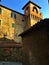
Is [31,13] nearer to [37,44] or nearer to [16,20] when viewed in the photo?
[16,20]

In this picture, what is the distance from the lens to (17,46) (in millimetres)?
26484


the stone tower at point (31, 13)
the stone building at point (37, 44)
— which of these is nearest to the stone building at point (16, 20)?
the stone tower at point (31, 13)

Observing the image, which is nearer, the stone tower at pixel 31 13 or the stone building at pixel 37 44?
the stone building at pixel 37 44

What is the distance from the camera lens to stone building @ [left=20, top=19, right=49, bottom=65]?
12.3 metres

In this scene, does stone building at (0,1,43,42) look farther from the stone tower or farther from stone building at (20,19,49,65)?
stone building at (20,19,49,65)

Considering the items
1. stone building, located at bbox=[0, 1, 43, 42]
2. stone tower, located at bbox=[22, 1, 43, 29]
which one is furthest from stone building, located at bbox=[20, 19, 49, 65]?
stone tower, located at bbox=[22, 1, 43, 29]

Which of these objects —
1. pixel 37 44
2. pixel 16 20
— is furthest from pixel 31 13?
pixel 37 44

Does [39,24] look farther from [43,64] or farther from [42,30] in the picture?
[43,64]

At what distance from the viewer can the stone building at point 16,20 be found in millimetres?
40359

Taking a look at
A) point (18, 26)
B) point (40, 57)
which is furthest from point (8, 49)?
point (18, 26)

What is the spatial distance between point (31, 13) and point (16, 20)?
5.06 meters

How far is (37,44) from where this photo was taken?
13406mm

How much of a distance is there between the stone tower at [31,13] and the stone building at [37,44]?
2832 centimetres

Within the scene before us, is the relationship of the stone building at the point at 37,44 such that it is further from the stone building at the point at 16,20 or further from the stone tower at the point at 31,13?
the stone tower at the point at 31,13
